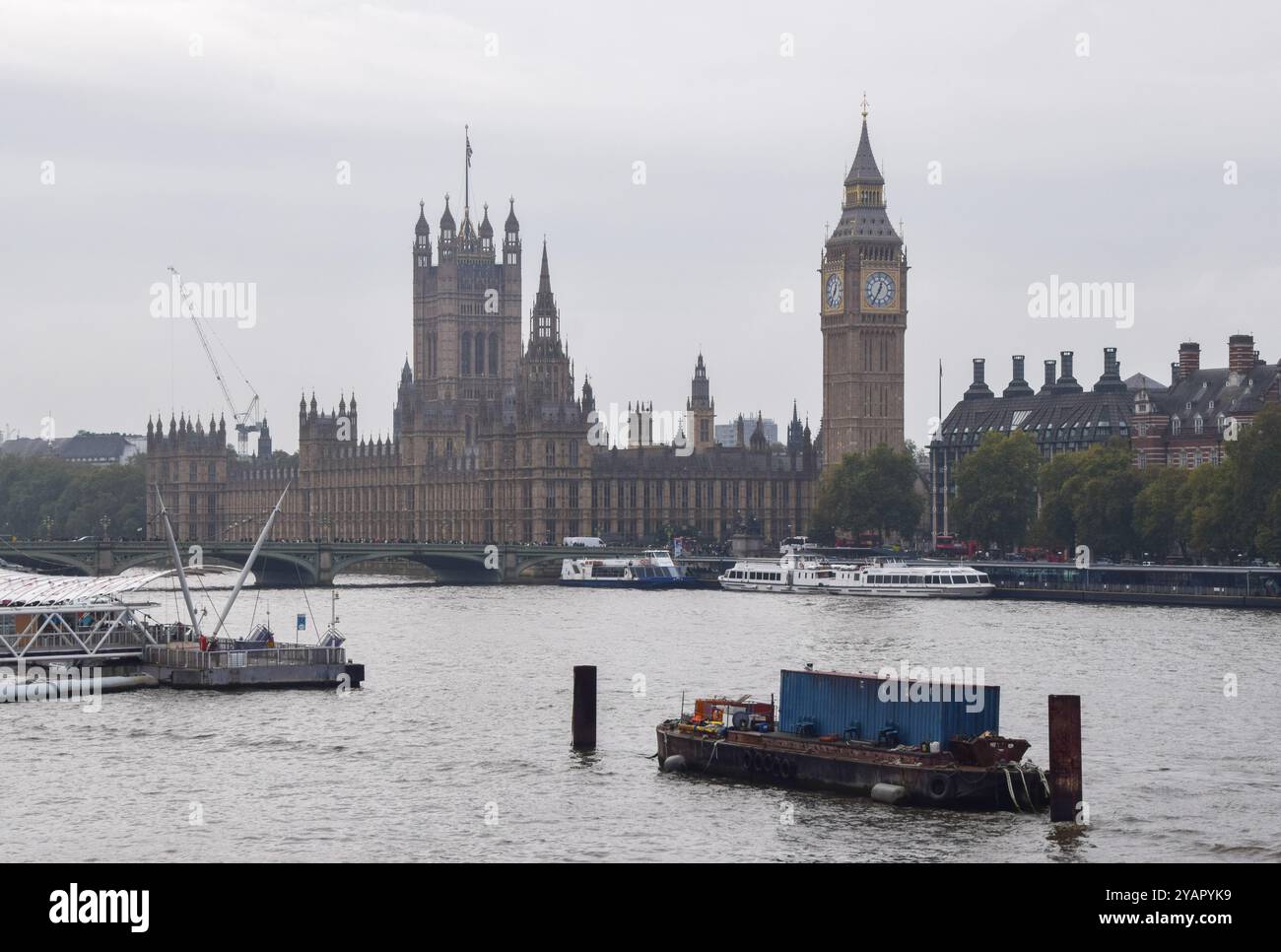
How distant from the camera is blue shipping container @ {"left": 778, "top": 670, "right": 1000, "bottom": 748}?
4697 cm

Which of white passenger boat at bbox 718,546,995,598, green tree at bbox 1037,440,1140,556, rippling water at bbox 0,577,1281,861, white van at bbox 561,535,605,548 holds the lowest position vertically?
rippling water at bbox 0,577,1281,861

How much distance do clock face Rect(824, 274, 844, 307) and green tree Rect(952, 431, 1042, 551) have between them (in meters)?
33.9

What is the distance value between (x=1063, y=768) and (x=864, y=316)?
12927 centimetres

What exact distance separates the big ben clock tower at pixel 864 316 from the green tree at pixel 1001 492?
1252 inches

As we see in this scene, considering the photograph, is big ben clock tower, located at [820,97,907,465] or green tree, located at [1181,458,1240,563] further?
big ben clock tower, located at [820,97,907,465]

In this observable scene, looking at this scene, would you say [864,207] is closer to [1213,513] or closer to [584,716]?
[1213,513]

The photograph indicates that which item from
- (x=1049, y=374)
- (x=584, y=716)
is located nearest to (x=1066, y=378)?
(x=1049, y=374)

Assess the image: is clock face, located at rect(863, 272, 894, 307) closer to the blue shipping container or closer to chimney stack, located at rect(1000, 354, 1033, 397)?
chimney stack, located at rect(1000, 354, 1033, 397)

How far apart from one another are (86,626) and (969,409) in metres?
103

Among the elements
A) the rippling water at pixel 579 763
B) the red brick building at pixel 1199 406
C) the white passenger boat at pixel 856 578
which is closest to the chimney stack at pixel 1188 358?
the red brick building at pixel 1199 406

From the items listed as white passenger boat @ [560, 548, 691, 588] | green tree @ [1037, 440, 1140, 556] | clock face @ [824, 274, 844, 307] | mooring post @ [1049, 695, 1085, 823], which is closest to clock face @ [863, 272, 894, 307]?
clock face @ [824, 274, 844, 307]

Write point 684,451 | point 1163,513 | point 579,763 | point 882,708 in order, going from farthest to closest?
point 684,451, point 1163,513, point 579,763, point 882,708

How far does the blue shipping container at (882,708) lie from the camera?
4697cm

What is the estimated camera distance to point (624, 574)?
14312cm
